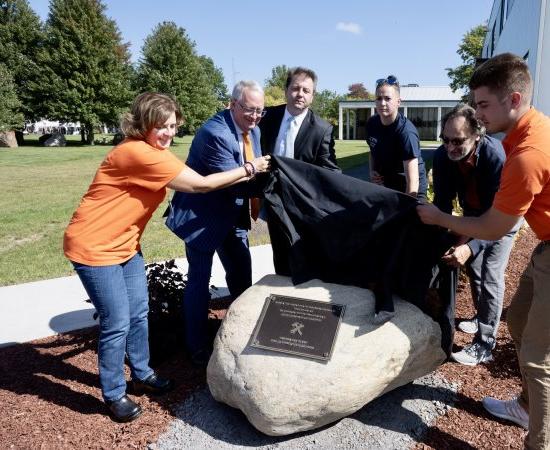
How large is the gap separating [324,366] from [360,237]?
889 mm

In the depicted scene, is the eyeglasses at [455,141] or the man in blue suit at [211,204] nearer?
the eyeglasses at [455,141]

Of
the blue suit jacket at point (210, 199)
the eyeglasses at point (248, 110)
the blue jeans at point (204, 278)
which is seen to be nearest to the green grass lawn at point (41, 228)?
the blue jeans at point (204, 278)

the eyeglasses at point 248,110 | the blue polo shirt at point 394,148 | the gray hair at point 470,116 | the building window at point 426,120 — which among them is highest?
the eyeglasses at point 248,110

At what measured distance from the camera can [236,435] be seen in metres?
2.95

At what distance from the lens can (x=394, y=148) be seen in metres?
4.08

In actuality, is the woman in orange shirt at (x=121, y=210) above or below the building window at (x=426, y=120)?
above

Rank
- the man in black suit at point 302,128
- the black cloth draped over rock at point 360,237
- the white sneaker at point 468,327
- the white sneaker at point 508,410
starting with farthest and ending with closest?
1. the white sneaker at point 468,327
2. the man in black suit at point 302,128
3. the black cloth draped over rock at point 360,237
4. the white sneaker at point 508,410

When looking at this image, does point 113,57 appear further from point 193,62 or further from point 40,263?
point 40,263

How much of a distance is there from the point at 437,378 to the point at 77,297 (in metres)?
3.92

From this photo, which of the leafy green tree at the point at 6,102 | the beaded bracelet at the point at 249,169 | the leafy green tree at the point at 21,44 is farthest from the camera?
the leafy green tree at the point at 21,44

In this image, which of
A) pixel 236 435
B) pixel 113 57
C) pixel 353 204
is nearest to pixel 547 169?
pixel 353 204

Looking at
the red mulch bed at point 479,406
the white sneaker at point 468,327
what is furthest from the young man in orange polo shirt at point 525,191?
the white sneaker at point 468,327

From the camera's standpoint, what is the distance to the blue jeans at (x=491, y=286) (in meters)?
3.54

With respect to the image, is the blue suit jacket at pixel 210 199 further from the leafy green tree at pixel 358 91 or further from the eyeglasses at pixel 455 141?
the leafy green tree at pixel 358 91
